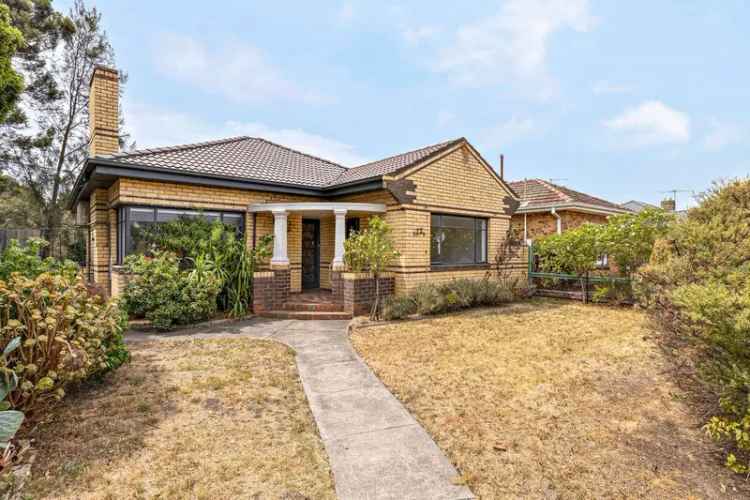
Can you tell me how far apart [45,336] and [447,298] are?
7917 mm

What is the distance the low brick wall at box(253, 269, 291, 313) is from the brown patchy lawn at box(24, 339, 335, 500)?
3.80 metres

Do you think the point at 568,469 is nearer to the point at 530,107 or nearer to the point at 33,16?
the point at 530,107

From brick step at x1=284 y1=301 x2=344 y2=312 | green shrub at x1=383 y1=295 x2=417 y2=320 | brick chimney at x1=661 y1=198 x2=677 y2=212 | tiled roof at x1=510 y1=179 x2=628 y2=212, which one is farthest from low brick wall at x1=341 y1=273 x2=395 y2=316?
brick chimney at x1=661 y1=198 x2=677 y2=212

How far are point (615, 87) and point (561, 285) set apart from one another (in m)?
6.22

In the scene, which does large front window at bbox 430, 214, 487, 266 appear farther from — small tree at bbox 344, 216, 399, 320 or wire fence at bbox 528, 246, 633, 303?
small tree at bbox 344, 216, 399, 320

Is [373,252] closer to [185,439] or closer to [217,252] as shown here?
[217,252]

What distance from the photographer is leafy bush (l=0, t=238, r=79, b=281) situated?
4305 millimetres

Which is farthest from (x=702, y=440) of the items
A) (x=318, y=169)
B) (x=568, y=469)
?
(x=318, y=169)

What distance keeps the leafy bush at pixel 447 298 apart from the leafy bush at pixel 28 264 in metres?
5.90

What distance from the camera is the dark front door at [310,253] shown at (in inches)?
468

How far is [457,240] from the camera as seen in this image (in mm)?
11648

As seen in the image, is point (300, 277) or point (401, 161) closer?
point (401, 161)

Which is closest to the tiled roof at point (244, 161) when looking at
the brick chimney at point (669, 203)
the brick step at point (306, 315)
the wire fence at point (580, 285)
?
the brick step at point (306, 315)

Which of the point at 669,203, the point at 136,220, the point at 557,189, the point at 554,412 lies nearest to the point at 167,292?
the point at 136,220
